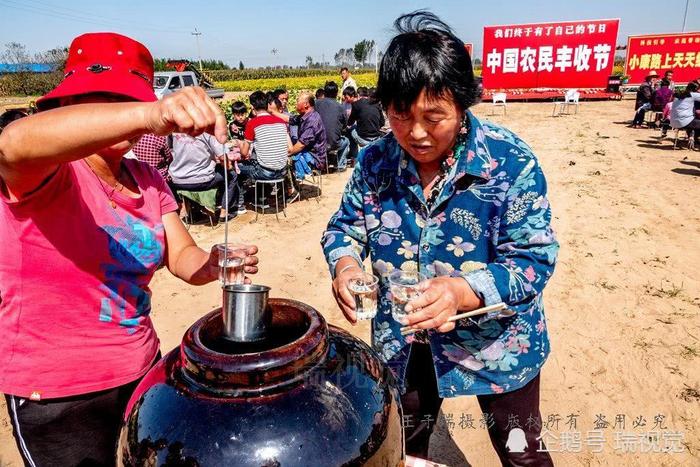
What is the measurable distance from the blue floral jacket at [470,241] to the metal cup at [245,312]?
0.63 meters

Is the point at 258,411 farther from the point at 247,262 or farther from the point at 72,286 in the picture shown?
the point at 72,286

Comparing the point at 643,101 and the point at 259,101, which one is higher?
the point at 643,101

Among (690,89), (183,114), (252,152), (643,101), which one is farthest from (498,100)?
(183,114)

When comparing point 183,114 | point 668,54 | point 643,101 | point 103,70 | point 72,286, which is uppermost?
point 668,54

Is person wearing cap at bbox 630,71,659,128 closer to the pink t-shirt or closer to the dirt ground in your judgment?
the dirt ground

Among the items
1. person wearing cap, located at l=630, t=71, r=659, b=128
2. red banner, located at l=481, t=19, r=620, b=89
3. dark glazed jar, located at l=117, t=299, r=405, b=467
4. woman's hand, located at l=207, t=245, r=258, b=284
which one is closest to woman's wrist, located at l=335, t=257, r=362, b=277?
woman's hand, located at l=207, t=245, r=258, b=284

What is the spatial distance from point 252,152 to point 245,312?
23.2 ft

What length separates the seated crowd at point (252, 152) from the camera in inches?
247

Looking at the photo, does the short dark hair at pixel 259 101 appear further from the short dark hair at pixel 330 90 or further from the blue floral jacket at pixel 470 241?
the blue floral jacket at pixel 470 241

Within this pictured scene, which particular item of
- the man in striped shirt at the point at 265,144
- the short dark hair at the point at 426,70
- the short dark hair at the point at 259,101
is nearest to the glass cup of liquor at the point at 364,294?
the short dark hair at the point at 426,70

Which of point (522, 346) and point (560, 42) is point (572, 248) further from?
point (560, 42)

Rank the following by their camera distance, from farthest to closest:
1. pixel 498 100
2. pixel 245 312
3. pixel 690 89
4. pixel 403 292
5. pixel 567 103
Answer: pixel 498 100
pixel 567 103
pixel 690 89
pixel 403 292
pixel 245 312

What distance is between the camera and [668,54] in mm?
22156

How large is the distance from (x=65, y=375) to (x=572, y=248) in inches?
235
